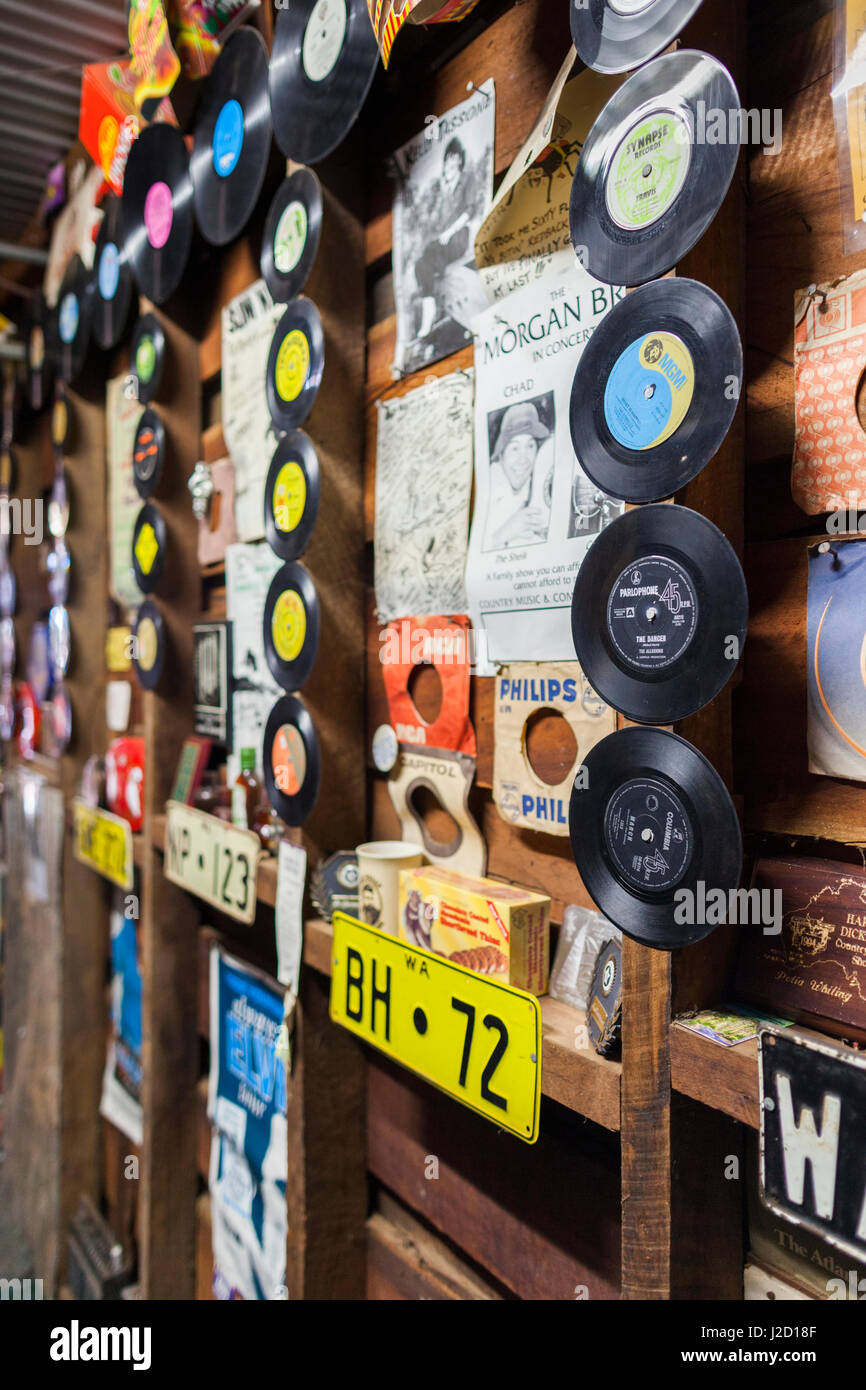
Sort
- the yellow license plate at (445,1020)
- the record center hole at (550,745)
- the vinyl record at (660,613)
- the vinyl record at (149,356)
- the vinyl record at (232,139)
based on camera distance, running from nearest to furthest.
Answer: the vinyl record at (660,613), the yellow license plate at (445,1020), the record center hole at (550,745), the vinyl record at (232,139), the vinyl record at (149,356)

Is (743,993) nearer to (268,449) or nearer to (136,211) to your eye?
(268,449)

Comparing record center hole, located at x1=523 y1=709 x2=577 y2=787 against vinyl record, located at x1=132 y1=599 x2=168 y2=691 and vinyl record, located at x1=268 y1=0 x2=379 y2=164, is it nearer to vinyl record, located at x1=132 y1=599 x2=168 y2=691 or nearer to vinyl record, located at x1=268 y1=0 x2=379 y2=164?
vinyl record, located at x1=268 y1=0 x2=379 y2=164

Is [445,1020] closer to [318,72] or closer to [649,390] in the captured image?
[649,390]

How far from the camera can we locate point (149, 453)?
2391 mm

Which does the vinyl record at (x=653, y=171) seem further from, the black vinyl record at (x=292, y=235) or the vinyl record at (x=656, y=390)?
the black vinyl record at (x=292, y=235)

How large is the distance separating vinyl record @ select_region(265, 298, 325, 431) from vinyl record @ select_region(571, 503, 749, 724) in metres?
0.86

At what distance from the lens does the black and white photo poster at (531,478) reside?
105cm

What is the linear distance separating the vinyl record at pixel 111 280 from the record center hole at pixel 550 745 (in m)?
2.12

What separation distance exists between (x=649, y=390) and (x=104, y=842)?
8.01 ft

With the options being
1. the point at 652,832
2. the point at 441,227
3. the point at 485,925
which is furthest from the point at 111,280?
the point at 652,832

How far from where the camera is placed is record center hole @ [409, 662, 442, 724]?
138cm

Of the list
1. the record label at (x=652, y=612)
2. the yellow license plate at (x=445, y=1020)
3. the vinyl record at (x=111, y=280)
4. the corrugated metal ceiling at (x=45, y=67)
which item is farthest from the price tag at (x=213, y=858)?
the corrugated metal ceiling at (x=45, y=67)

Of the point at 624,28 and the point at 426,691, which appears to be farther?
the point at 426,691
